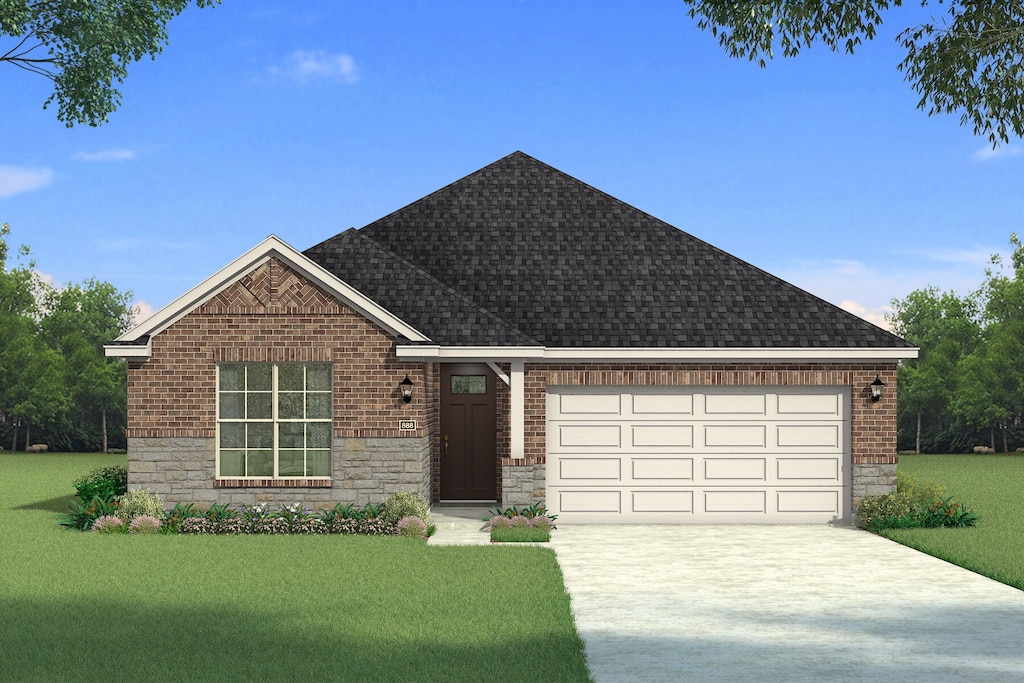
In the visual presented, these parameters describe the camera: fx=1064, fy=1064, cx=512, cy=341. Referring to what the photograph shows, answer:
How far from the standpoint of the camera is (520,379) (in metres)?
19.5

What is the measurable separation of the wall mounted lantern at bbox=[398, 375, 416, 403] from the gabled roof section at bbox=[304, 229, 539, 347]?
97cm

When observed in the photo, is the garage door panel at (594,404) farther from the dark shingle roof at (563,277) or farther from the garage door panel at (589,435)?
the dark shingle roof at (563,277)

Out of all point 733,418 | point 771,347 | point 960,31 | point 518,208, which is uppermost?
point 960,31

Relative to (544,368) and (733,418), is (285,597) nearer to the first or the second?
(544,368)

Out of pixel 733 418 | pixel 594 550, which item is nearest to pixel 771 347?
pixel 733 418

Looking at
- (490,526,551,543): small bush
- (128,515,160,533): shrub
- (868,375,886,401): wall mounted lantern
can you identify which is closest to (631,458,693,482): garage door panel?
(490,526,551,543): small bush

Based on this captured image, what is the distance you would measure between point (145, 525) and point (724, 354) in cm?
1059

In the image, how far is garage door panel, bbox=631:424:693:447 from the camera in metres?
19.8

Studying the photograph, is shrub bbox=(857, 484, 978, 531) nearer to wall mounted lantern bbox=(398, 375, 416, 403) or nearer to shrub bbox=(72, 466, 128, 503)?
wall mounted lantern bbox=(398, 375, 416, 403)

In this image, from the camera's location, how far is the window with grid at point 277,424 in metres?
18.8

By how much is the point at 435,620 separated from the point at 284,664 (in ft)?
6.81

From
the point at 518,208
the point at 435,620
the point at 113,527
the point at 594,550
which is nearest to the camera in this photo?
the point at 435,620

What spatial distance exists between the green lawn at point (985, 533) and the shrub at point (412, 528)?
7896mm

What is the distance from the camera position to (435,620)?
10.9m
